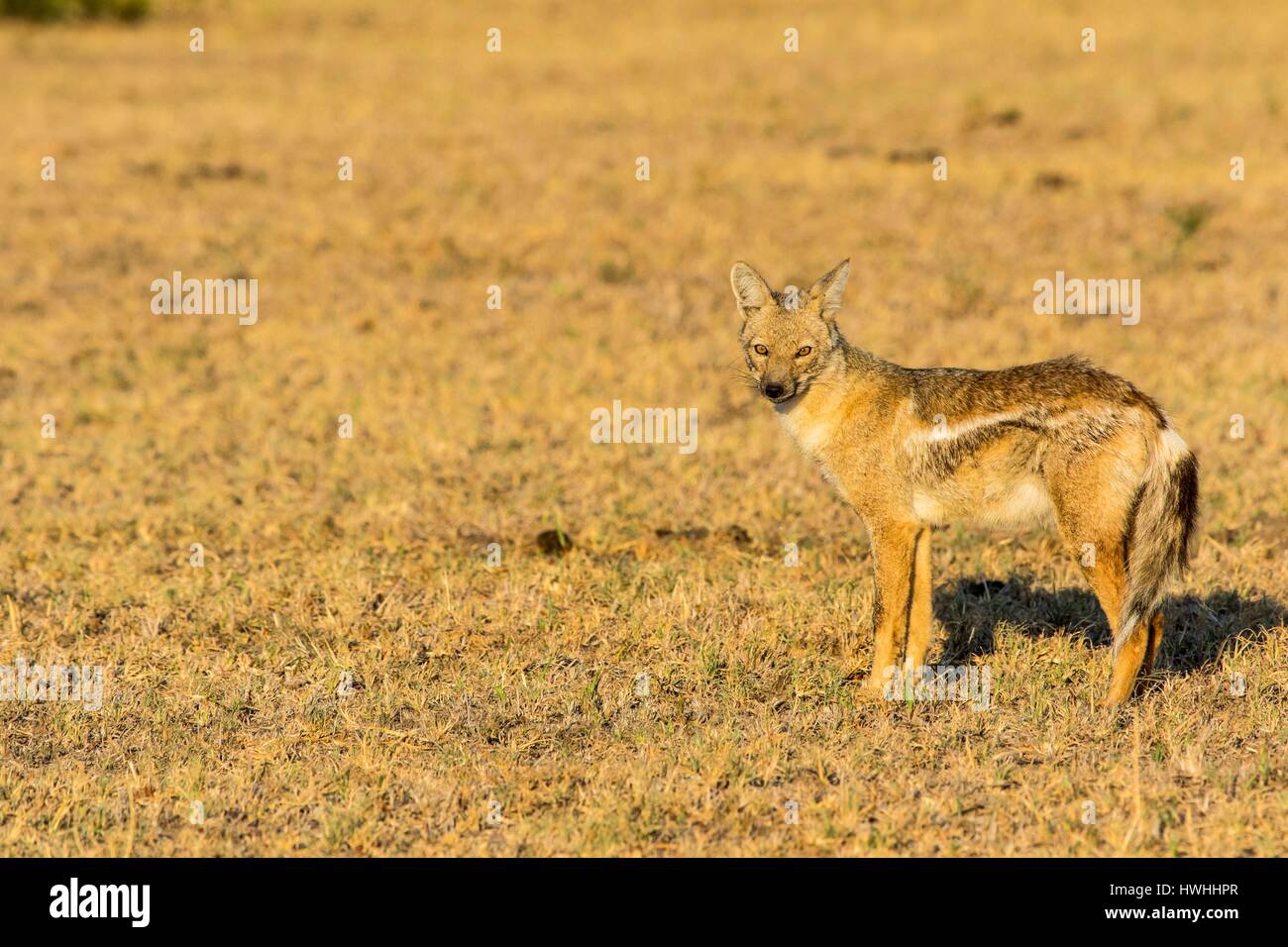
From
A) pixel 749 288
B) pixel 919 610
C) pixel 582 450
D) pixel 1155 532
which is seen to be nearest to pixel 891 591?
pixel 919 610

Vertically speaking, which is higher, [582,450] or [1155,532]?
[582,450]

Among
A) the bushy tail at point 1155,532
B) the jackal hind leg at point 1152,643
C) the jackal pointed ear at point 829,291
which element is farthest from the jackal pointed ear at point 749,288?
the jackal hind leg at point 1152,643

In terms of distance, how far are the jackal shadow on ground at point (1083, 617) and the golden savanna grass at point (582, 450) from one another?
4cm

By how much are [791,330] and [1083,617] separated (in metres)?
2.24

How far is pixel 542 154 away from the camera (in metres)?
19.8

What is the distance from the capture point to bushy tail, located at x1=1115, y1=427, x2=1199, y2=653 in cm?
608

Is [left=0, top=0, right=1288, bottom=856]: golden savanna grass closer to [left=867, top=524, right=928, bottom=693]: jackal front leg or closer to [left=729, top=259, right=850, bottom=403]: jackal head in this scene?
[left=867, top=524, right=928, bottom=693]: jackal front leg

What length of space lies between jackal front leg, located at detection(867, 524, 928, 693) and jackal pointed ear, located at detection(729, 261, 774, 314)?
1.16 metres

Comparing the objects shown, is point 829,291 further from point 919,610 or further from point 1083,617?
point 1083,617

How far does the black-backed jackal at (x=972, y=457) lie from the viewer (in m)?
6.11

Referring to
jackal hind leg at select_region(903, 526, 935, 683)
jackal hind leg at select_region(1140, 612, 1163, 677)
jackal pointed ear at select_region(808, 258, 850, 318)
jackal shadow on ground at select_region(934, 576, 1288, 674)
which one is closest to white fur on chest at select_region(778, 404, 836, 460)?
jackal pointed ear at select_region(808, 258, 850, 318)

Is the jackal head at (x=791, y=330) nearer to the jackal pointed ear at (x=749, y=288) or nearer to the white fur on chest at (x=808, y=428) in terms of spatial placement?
the jackal pointed ear at (x=749, y=288)

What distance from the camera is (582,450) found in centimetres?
1088

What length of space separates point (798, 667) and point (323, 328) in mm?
8095
